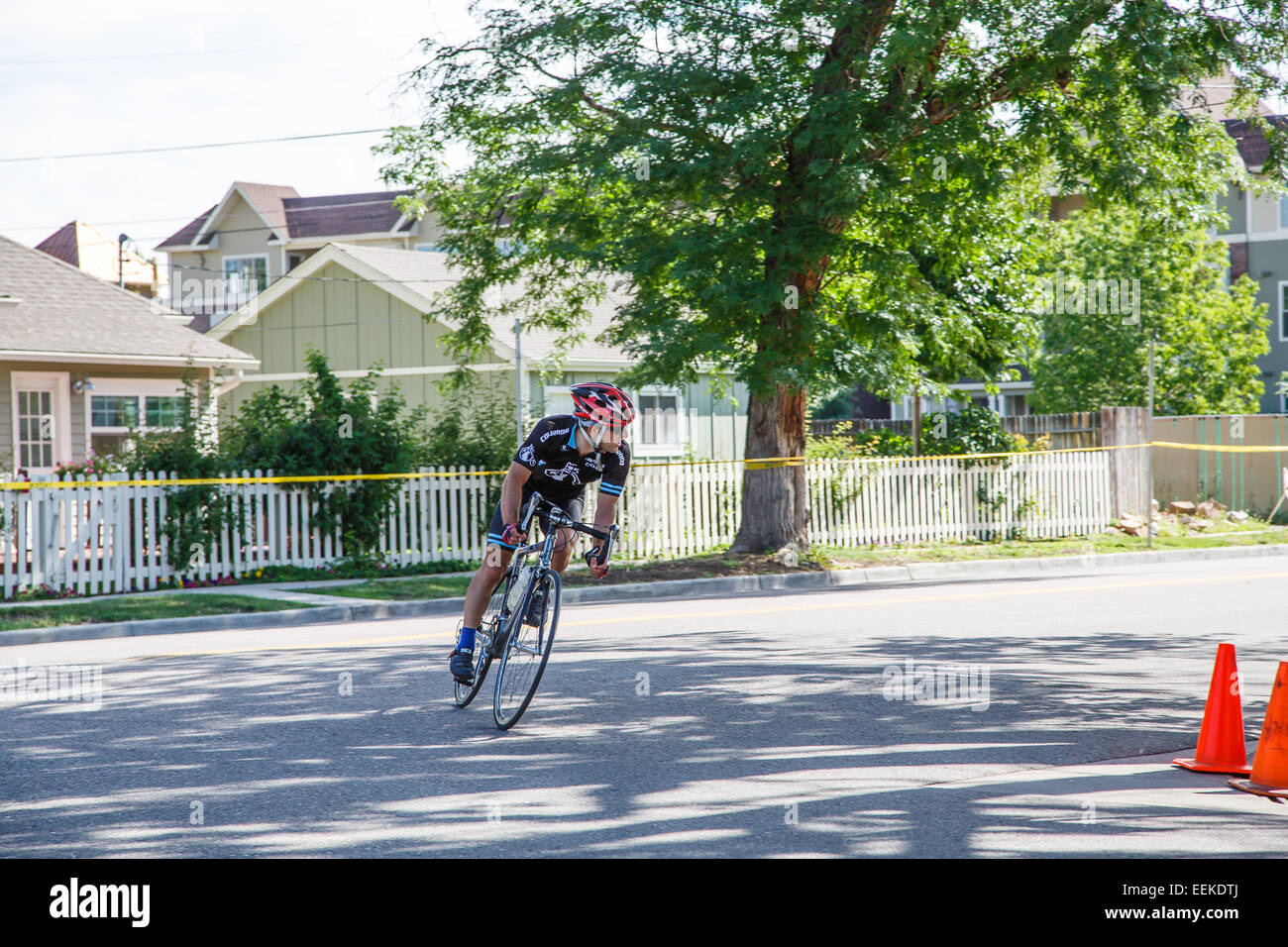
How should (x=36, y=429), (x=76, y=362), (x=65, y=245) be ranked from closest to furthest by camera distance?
(x=76, y=362), (x=36, y=429), (x=65, y=245)

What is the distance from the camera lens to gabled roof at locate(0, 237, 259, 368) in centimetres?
2216

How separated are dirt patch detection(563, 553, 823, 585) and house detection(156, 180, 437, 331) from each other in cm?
3238

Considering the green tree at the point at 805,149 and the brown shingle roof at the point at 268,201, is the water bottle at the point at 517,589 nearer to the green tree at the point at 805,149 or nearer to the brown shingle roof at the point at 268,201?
the green tree at the point at 805,149

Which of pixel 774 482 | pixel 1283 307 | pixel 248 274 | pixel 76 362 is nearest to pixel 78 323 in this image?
pixel 76 362

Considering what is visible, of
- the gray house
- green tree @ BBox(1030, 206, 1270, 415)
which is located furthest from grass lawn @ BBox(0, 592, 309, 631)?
the gray house

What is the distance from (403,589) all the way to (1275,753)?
11.0 metres

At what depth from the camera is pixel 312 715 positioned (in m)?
7.66

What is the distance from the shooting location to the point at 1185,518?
2533 cm

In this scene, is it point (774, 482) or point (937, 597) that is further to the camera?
point (774, 482)

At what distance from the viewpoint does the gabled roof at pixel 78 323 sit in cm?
2216

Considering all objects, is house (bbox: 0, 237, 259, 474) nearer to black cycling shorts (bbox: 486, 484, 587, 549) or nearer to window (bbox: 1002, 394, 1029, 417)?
black cycling shorts (bbox: 486, 484, 587, 549)

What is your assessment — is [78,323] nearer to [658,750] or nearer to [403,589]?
[403,589]

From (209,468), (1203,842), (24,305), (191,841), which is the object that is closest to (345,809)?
(191,841)

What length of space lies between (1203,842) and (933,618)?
290 inches
